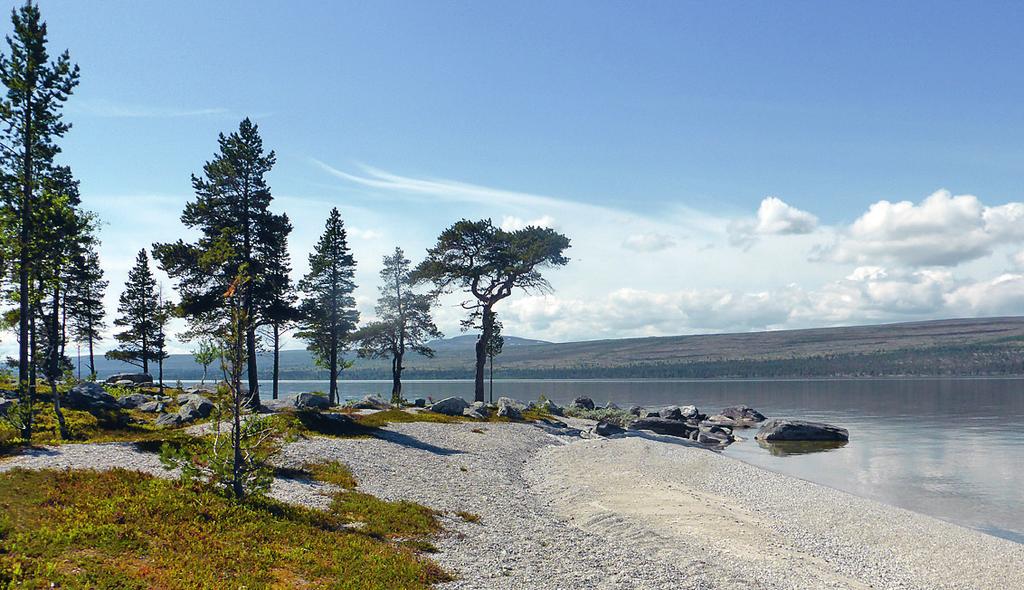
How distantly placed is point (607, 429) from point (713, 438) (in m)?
12.2

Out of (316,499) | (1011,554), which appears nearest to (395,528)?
(316,499)

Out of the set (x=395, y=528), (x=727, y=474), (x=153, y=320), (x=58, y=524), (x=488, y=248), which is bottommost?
(x=727, y=474)

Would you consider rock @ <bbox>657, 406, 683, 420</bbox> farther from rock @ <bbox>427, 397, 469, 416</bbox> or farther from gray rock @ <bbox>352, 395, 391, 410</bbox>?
gray rock @ <bbox>352, 395, 391, 410</bbox>

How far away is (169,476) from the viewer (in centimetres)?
2109

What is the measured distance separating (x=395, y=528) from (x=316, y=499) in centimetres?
406

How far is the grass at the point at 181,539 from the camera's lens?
486 inches

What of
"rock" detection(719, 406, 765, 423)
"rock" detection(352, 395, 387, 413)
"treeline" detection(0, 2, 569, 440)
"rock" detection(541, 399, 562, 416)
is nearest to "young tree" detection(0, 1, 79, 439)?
"treeline" detection(0, 2, 569, 440)

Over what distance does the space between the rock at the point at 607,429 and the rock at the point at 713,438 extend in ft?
26.7

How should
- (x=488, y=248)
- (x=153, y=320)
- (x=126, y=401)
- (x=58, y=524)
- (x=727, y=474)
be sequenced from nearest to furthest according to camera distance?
(x=58, y=524) < (x=727, y=474) < (x=126, y=401) < (x=488, y=248) < (x=153, y=320)

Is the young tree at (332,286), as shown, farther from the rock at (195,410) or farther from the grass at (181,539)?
the grass at (181,539)

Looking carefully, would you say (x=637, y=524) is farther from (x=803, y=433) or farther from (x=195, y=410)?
(x=803, y=433)

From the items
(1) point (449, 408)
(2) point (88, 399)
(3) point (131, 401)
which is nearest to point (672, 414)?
(1) point (449, 408)

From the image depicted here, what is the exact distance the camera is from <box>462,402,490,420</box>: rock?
176 feet

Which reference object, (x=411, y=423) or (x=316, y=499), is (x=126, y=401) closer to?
(x=411, y=423)
